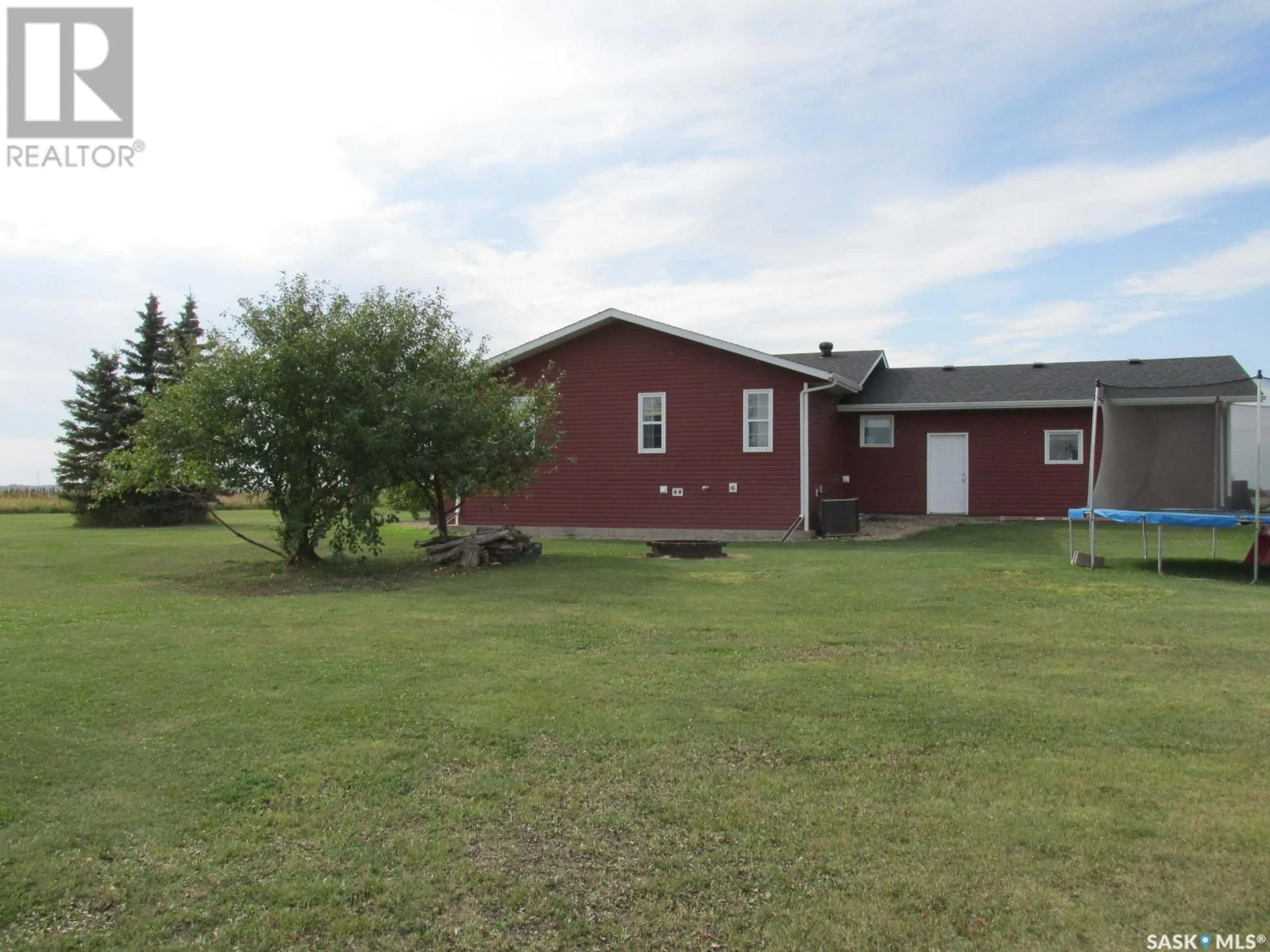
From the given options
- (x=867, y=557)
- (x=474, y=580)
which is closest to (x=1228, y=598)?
(x=867, y=557)

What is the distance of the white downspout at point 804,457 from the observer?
738 inches

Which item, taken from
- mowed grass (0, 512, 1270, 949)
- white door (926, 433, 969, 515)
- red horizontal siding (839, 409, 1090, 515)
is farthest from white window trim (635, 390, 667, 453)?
mowed grass (0, 512, 1270, 949)

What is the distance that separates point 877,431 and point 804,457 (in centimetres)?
490

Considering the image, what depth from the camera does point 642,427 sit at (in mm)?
20047

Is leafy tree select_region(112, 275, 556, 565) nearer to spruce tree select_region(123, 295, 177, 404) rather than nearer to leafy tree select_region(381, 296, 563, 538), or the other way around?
leafy tree select_region(381, 296, 563, 538)

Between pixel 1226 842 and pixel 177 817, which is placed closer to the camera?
pixel 1226 842

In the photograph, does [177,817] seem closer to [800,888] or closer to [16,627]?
[800,888]

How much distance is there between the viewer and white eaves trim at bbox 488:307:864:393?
18.6m

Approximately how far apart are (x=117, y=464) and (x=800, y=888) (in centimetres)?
1259

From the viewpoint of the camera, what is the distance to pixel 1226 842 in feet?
12.6

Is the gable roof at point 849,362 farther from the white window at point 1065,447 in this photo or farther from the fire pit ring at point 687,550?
the fire pit ring at point 687,550

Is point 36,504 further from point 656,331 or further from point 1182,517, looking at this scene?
point 1182,517

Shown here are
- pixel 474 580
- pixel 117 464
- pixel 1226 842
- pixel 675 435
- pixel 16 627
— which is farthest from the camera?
pixel 675 435

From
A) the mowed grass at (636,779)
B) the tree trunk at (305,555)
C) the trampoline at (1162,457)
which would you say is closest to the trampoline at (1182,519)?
the trampoline at (1162,457)
